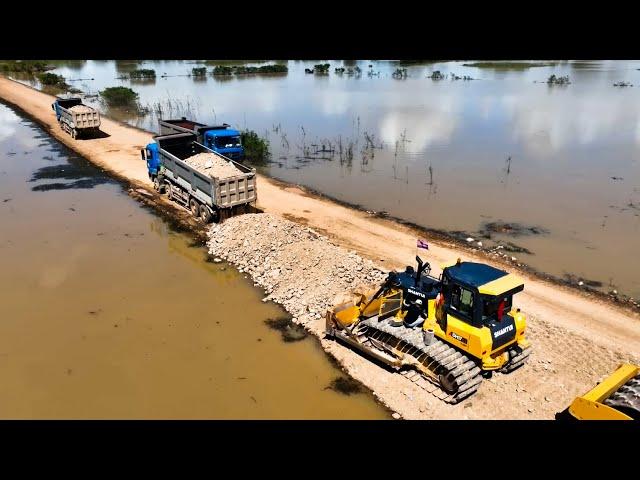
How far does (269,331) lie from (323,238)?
14.9ft

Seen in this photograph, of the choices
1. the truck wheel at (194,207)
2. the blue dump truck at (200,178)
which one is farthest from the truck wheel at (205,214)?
the truck wheel at (194,207)

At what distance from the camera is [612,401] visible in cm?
768

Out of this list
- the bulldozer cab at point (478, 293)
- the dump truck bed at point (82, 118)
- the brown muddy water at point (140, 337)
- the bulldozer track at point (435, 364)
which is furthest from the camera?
the dump truck bed at point (82, 118)

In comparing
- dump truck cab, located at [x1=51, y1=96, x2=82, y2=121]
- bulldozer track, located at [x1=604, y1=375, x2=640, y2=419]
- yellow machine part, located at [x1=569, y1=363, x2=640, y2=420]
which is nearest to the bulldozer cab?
yellow machine part, located at [x1=569, y1=363, x2=640, y2=420]

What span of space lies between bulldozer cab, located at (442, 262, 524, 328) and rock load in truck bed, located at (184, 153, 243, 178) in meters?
10.5

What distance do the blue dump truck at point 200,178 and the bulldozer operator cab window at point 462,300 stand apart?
981cm

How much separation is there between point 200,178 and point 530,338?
472 inches

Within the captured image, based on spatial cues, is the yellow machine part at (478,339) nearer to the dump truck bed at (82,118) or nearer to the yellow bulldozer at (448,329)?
the yellow bulldozer at (448,329)

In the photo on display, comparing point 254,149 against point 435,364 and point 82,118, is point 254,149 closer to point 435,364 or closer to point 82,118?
point 82,118

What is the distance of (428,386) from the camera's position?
9.45 m

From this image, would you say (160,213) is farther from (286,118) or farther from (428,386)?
(286,118)

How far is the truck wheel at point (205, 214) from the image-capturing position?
17219 millimetres
